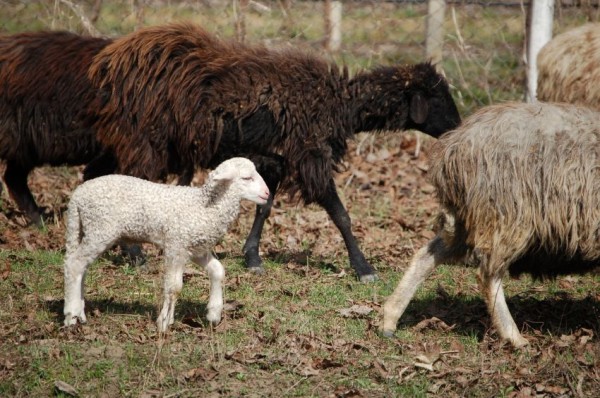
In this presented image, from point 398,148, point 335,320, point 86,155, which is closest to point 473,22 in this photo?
point 398,148

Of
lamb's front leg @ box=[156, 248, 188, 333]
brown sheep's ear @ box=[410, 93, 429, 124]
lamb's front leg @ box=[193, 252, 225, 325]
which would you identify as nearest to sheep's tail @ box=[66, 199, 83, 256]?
lamb's front leg @ box=[156, 248, 188, 333]

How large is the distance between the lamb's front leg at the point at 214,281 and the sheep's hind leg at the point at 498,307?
59.3 inches

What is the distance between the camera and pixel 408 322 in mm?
5789

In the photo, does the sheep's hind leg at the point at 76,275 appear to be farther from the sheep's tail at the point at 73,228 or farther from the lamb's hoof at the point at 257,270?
the lamb's hoof at the point at 257,270

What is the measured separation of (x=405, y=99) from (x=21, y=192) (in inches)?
134

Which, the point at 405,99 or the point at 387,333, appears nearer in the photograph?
the point at 387,333

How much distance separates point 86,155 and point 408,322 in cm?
300

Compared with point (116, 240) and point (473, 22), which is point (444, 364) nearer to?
point (116, 240)

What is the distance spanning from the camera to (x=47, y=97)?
7.01 m

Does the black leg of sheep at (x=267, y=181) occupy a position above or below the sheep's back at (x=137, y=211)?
below

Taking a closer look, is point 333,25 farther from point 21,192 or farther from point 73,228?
point 73,228

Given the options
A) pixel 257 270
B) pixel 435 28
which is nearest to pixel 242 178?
pixel 257 270

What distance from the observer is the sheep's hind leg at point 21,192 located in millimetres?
7879

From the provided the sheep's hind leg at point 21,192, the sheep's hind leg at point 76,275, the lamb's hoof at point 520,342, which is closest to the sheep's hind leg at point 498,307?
the lamb's hoof at point 520,342
